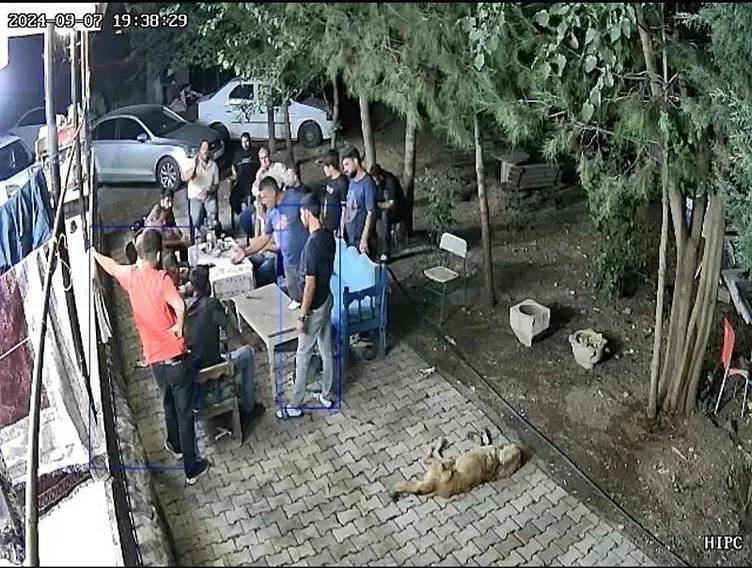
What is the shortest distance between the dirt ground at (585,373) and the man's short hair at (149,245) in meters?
0.80

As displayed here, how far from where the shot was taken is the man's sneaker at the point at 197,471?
2.76m

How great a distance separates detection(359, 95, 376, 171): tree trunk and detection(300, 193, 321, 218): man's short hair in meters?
0.35

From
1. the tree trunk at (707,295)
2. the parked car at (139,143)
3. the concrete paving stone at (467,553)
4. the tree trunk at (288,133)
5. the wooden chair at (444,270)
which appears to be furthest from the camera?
the wooden chair at (444,270)

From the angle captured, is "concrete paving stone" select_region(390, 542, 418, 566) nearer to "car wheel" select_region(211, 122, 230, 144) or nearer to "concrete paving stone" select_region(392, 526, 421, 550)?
"concrete paving stone" select_region(392, 526, 421, 550)

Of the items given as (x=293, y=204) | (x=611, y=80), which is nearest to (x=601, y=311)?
(x=611, y=80)

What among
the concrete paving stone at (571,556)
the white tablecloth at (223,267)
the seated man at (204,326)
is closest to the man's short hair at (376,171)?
the white tablecloth at (223,267)

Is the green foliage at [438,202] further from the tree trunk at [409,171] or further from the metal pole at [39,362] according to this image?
the metal pole at [39,362]

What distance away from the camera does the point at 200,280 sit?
2812mm

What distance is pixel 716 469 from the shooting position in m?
3.54

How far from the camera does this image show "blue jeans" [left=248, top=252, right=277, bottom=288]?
292cm

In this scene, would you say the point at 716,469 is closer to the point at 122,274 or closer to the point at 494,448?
the point at 494,448

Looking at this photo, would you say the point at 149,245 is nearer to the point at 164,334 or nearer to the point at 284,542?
the point at 164,334

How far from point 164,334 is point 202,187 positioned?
1.50ft

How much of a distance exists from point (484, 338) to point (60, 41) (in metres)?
1.80
